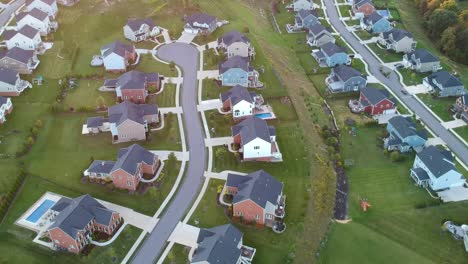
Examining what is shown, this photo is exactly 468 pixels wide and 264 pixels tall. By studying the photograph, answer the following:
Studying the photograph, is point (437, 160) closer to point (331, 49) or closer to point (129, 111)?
point (331, 49)

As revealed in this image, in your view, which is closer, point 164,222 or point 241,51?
point 164,222

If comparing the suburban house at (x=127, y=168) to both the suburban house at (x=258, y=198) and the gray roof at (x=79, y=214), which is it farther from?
the suburban house at (x=258, y=198)

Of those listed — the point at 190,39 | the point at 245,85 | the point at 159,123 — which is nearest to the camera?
the point at 159,123

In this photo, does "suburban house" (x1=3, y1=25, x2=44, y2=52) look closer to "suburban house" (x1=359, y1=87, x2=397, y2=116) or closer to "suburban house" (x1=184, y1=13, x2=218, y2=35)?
"suburban house" (x1=184, y1=13, x2=218, y2=35)

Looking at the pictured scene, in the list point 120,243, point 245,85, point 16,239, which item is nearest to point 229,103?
point 245,85

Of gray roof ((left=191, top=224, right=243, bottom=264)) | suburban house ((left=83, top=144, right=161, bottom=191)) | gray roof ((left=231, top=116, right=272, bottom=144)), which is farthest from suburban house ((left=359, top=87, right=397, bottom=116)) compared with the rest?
gray roof ((left=191, top=224, right=243, bottom=264))

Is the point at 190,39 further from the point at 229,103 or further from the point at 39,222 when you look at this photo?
the point at 39,222
